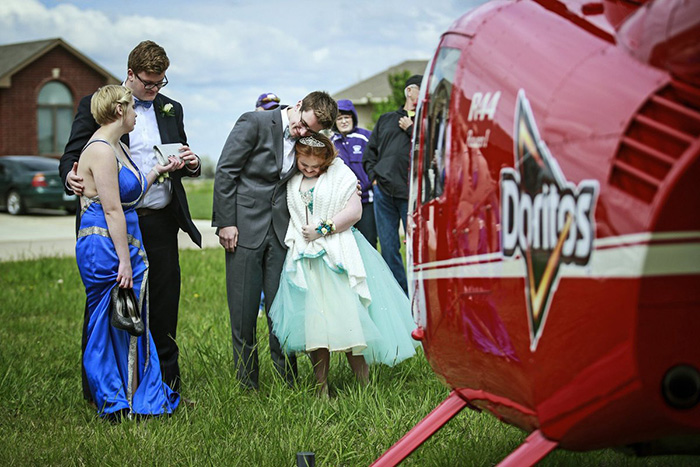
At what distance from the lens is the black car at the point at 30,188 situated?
21.1 meters

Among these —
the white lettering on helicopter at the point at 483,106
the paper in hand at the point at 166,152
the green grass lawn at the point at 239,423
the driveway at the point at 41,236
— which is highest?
the white lettering on helicopter at the point at 483,106

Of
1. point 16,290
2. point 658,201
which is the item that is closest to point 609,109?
point 658,201

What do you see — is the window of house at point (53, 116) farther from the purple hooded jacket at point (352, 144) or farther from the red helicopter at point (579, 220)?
the red helicopter at point (579, 220)

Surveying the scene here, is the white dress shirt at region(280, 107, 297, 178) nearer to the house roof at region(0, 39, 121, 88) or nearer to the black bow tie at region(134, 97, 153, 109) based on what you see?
the black bow tie at region(134, 97, 153, 109)

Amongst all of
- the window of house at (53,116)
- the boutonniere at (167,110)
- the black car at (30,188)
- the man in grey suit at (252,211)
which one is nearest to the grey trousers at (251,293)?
the man in grey suit at (252,211)

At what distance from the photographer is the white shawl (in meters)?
5.09

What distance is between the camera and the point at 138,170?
16.3ft

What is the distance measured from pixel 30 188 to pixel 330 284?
59.0 feet

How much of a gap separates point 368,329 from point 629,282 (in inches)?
119

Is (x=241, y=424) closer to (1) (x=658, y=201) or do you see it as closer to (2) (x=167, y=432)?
(2) (x=167, y=432)

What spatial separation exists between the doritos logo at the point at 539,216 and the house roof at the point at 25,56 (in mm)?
33502

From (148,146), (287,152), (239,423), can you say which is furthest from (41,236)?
(239,423)

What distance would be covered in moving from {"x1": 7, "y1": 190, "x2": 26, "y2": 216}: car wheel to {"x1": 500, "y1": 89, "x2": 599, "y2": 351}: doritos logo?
20.9 meters

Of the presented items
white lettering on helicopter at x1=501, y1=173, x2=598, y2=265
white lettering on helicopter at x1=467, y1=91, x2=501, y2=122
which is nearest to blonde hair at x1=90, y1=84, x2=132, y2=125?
white lettering on helicopter at x1=467, y1=91, x2=501, y2=122
